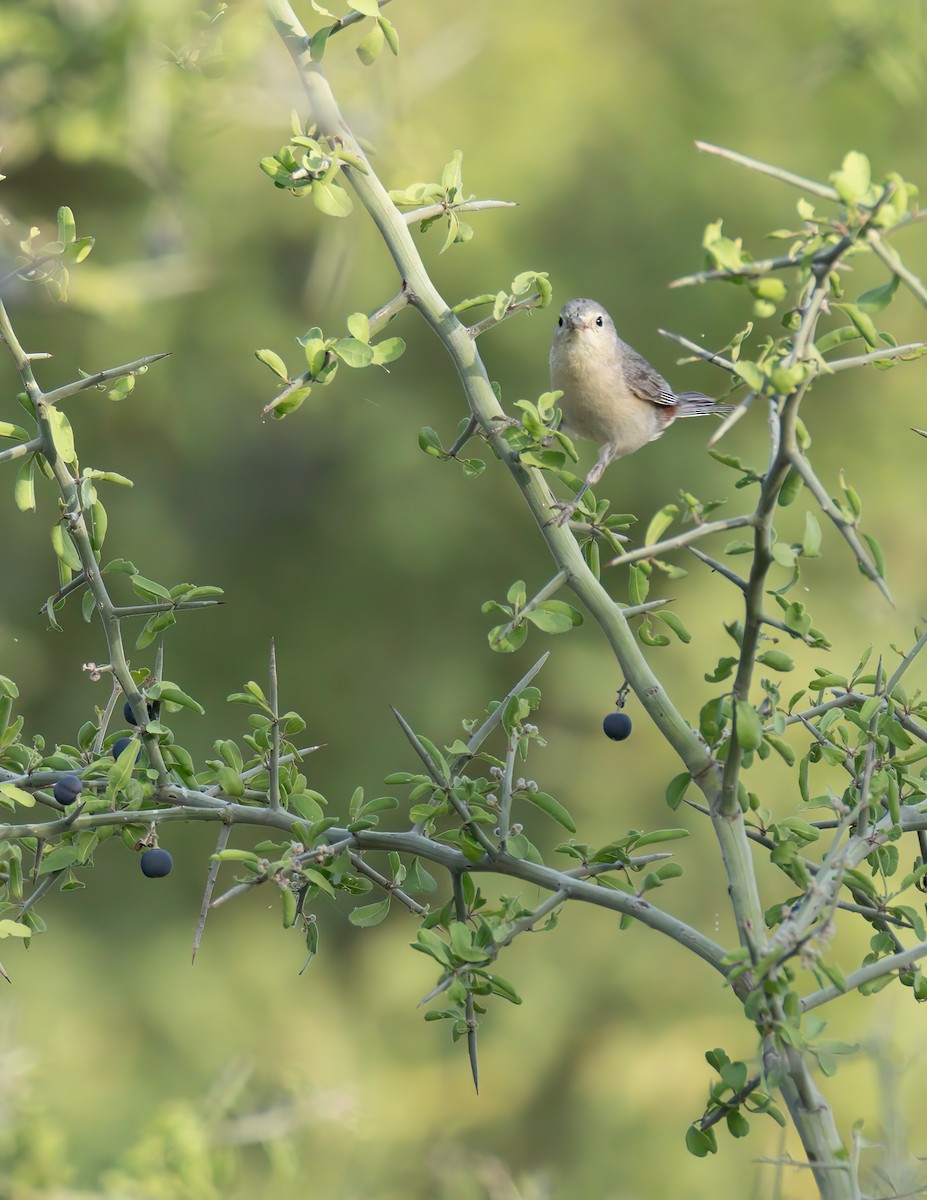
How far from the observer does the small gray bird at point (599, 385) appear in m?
2.81

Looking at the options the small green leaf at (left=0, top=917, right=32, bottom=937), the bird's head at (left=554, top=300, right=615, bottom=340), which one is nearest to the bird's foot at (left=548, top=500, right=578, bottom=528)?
the small green leaf at (left=0, top=917, right=32, bottom=937)

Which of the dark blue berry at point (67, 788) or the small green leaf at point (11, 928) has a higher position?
the dark blue berry at point (67, 788)

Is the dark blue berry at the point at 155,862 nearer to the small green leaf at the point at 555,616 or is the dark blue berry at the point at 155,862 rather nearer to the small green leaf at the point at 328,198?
the small green leaf at the point at 555,616

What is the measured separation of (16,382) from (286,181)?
17.7 ft

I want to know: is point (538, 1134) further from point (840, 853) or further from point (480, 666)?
point (840, 853)

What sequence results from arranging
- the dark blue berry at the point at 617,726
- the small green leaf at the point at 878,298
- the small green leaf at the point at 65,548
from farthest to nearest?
the dark blue berry at the point at 617,726, the small green leaf at the point at 65,548, the small green leaf at the point at 878,298

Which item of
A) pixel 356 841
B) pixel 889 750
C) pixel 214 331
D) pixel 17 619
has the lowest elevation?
Answer: pixel 17 619

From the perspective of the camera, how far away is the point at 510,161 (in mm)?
6055

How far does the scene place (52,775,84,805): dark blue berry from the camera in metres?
1.53

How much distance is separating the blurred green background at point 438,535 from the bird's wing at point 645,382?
2.38 m

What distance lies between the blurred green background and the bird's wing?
2.38m

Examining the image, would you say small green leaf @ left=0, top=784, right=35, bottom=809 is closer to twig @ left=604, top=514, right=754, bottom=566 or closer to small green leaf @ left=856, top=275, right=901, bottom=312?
twig @ left=604, top=514, right=754, bottom=566

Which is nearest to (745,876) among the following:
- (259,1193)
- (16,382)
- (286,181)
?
(286,181)

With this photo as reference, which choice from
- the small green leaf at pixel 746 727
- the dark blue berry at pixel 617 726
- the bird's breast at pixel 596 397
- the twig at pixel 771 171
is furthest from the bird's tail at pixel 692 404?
the twig at pixel 771 171
